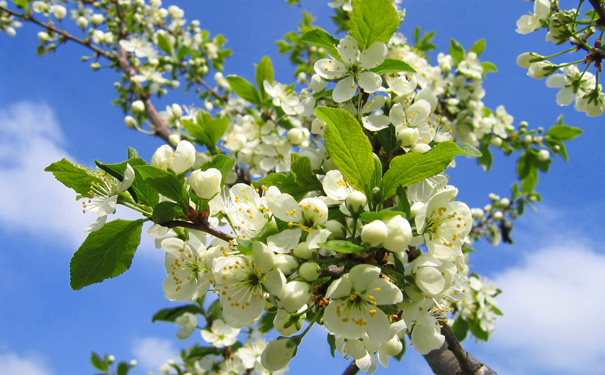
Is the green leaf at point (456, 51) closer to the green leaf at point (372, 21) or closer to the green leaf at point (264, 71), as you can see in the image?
the green leaf at point (264, 71)

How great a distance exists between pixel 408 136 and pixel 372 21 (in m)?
0.52

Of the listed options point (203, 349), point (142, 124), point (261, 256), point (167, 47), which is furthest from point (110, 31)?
point (261, 256)

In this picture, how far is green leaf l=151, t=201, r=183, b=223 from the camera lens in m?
1.38

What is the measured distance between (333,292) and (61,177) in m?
1.07

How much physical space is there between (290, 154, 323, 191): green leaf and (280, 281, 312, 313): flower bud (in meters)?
0.59

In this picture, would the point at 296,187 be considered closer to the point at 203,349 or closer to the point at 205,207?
the point at 205,207

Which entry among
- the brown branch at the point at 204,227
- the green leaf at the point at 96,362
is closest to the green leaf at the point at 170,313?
the green leaf at the point at 96,362

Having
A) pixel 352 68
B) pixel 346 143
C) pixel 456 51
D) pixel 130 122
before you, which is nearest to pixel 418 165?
pixel 346 143

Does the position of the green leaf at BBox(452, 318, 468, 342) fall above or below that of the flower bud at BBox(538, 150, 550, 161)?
below

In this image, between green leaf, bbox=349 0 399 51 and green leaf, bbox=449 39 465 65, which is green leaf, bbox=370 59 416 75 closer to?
green leaf, bbox=349 0 399 51

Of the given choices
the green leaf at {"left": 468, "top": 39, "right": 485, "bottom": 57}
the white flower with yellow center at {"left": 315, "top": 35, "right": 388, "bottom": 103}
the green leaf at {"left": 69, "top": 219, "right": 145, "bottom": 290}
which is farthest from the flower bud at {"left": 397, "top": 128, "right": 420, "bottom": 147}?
the green leaf at {"left": 468, "top": 39, "right": 485, "bottom": 57}

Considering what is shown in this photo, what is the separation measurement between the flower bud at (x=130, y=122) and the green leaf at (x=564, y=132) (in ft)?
13.8

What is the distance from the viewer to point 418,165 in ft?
4.76

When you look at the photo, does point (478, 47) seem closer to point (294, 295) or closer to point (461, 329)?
point (461, 329)
